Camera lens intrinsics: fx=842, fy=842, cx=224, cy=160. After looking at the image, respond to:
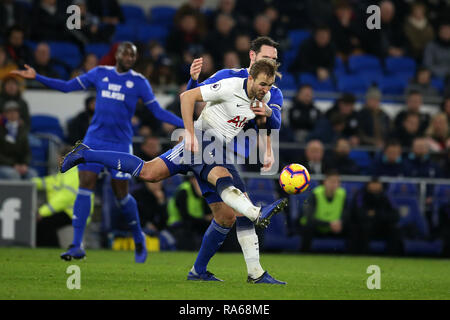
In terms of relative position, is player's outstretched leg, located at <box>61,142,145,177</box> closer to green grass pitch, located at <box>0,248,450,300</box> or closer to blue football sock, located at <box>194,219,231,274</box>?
blue football sock, located at <box>194,219,231,274</box>

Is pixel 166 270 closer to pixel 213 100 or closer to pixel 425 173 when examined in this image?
pixel 213 100

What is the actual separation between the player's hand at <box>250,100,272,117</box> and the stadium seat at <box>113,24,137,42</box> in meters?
10.3

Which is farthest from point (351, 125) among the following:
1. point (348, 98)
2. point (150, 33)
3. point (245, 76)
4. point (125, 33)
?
point (245, 76)

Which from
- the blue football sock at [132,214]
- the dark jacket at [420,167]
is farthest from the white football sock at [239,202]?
the dark jacket at [420,167]

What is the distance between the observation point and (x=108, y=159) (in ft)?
28.5

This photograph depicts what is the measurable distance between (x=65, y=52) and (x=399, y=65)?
7.71 m

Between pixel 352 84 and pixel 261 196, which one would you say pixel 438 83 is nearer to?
pixel 352 84

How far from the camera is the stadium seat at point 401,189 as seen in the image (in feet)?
50.5

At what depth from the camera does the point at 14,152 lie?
14211mm

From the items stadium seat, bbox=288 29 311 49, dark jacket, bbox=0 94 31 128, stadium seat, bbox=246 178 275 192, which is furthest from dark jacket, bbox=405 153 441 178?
dark jacket, bbox=0 94 31 128

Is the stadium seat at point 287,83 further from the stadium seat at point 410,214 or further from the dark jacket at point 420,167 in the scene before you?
the stadium seat at point 410,214

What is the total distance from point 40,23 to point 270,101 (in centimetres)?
981

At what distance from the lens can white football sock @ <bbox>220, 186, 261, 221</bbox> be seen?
7.58 metres
